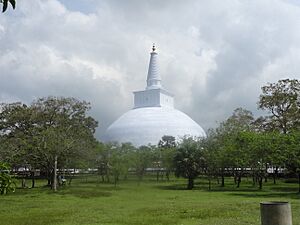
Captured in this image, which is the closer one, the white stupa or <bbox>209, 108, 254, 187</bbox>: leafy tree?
<bbox>209, 108, 254, 187</bbox>: leafy tree

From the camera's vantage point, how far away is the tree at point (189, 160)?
4409cm

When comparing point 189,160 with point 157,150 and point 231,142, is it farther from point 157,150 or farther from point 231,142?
point 157,150

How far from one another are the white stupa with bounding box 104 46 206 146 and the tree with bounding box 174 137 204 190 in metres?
32.0

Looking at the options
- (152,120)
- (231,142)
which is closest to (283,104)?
(231,142)

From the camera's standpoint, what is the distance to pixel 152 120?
82.9 metres

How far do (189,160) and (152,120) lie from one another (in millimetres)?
38831

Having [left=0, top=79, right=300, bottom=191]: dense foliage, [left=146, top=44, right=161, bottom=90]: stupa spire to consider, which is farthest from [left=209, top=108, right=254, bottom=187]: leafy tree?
[left=146, top=44, right=161, bottom=90]: stupa spire

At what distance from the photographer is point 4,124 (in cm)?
5231

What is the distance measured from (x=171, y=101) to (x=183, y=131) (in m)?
11.2

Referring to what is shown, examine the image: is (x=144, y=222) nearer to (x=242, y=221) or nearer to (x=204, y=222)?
(x=204, y=222)

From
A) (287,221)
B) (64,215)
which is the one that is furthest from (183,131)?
(287,221)

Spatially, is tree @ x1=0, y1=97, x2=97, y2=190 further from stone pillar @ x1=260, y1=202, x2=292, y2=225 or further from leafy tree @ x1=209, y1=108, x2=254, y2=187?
stone pillar @ x1=260, y1=202, x2=292, y2=225

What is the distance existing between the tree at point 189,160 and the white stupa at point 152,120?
105 feet

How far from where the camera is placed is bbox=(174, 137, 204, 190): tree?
1736 inches
